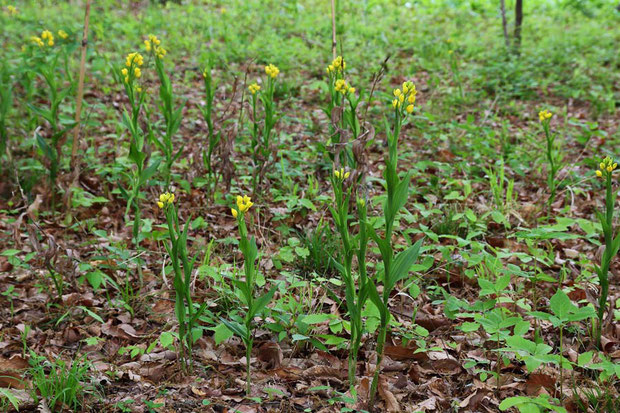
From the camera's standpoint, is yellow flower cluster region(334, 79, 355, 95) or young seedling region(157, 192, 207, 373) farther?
yellow flower cluster region(334, 79, 355, 95)

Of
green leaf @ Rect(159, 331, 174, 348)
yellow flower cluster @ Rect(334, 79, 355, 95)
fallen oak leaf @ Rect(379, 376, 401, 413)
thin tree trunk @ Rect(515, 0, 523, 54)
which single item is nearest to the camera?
fallen oak leaf @ Rect(379, 376, 401, 413)

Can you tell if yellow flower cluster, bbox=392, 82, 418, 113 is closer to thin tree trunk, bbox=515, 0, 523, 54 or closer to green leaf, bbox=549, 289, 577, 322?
green leaf, bbox=549, 289, 577, 322

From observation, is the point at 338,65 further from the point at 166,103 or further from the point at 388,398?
the point at 388,398

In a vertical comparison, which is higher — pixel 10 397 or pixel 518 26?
pixel 518 26

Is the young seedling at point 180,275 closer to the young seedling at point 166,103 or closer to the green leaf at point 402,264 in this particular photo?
the green leaf at point 402,264

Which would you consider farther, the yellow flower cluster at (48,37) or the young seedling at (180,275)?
the yellow flower cluster at (48,37)

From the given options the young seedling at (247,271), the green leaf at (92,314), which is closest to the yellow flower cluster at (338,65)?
the young seedling at (247,271)

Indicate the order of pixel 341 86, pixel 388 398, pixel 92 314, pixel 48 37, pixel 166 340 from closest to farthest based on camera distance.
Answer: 1. pixel 388 398
2. pixel 166 340
3. pixel 92 314
4. pixel 341 86
5. pixel 48 37

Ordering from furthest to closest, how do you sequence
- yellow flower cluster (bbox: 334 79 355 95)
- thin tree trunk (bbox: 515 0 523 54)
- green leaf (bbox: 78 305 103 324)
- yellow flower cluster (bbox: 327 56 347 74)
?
thin tree trunk (bbox: 515 0 523 54), yellow flower cluster (bbox: 327 56 347 74), yellow flower cluster (bbox: 334 79 355 95), green leaf (bbox: 78 305 103 324)

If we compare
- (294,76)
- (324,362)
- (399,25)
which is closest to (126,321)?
(324,362)

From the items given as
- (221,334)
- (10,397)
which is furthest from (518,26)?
(10,397)

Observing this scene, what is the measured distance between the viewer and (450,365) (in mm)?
2020

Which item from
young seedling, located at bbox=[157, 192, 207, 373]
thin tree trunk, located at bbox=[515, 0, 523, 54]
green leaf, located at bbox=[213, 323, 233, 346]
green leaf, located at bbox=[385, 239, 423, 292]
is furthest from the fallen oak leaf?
thin tree trunk, located at bbox=[515, 0, 523, 54]

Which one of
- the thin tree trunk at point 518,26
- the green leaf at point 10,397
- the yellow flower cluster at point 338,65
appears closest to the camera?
the green leaf at point 10,397
